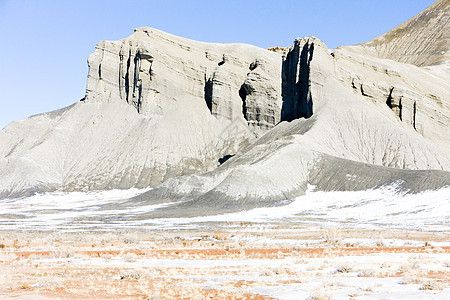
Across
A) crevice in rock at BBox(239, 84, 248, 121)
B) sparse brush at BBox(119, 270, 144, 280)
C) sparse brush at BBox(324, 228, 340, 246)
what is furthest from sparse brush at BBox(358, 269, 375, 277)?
crevice in rock at BBox(239, 84, 248, 121)

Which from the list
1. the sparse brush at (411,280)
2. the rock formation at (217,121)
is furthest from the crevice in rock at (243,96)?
the sparse brush at (411,280)

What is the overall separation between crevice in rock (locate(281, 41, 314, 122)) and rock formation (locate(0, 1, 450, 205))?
1.06ft

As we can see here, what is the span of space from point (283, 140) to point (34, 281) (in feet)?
252

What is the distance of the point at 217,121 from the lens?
126 metres

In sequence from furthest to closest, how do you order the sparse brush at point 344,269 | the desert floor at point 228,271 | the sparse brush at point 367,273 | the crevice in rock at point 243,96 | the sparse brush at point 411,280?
the crevice in rock at point 243,96
the sparse brush at point 344,269
the sparse brush at point 367,273
the sparse brush at point 411,280
the desert floor at point 228,271

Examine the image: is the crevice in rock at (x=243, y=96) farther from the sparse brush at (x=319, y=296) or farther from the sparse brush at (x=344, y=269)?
the sparse brush at (x=319, y=296)

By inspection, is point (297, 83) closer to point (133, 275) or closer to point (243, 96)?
point (243, 96)

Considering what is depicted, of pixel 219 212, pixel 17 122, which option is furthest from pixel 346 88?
pixel 17 122

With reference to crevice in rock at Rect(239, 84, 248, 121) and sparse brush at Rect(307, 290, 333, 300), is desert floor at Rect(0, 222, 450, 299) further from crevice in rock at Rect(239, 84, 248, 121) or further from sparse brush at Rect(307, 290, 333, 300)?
crevice in rock at Rect(239, 84, 248, 121)

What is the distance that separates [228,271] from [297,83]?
100831 mm

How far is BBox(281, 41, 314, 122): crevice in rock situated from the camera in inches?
4331

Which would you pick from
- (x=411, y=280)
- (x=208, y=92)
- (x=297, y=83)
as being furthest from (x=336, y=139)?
(x=411, y=280)

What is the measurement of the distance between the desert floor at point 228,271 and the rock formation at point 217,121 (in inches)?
2008

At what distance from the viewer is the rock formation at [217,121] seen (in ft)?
311
